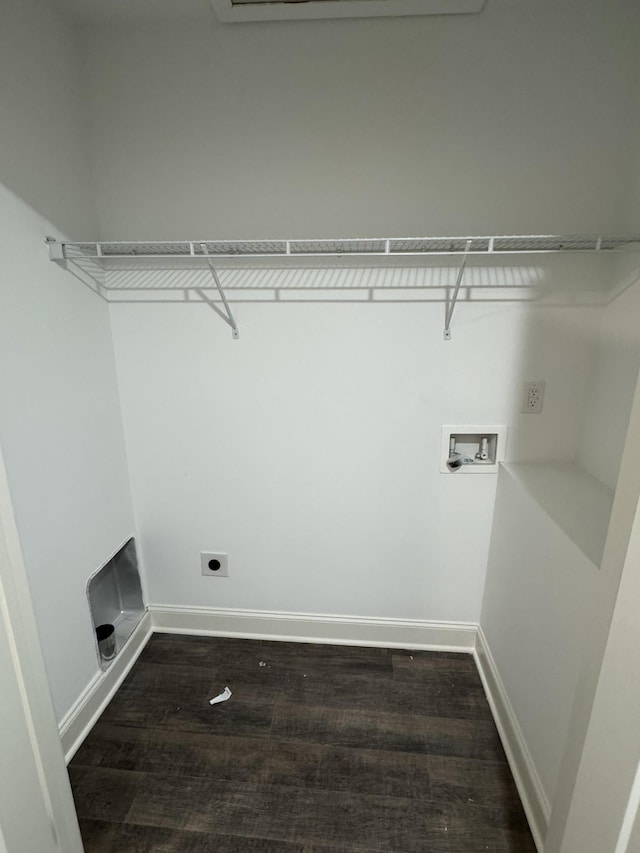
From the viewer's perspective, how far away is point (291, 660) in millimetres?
1929

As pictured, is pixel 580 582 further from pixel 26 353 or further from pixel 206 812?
pixel 26 353

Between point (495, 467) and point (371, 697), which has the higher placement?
point (495, 467)

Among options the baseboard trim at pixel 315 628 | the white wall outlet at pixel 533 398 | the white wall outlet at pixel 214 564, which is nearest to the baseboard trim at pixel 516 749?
the baseboard trim at pixel 315 628

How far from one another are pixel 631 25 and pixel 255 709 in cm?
271

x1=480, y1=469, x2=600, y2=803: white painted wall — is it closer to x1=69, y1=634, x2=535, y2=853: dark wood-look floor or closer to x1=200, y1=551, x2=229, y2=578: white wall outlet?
x1=69, y1=634, x2=535, y2=853: dark wood-look floor

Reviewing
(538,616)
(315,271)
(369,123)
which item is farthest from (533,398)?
(369,123)

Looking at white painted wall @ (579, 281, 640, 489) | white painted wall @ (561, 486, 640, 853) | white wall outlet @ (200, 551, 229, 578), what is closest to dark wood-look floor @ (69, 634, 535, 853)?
white wall outlet @ (200, 551, 229, 578)

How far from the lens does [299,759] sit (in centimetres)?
151

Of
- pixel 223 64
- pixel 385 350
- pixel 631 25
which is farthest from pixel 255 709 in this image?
pixel 631 25

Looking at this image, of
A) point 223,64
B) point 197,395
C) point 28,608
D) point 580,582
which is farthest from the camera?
point 197,395

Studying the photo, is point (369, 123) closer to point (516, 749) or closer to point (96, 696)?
point (516, 749)

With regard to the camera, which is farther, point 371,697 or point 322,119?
point 371,697

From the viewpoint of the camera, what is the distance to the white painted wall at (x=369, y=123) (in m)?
1.38

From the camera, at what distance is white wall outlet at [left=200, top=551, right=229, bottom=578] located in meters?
1.98
